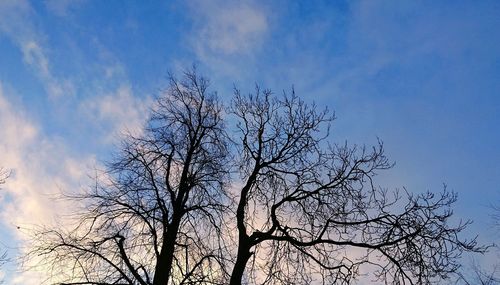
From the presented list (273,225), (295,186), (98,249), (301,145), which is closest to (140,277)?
(98,249)

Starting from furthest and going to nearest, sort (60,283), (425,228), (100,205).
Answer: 1. (100,205)
2. (60,283)
3. (425,228)

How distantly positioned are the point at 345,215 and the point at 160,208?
4543mm

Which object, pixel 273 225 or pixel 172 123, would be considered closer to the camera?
pixel 273 225

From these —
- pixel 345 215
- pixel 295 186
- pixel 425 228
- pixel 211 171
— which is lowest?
pixel 425 228

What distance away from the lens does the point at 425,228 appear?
9.84 metres

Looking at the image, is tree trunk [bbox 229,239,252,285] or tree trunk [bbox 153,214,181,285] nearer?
tree trunk [bbox 229,239,252,285]

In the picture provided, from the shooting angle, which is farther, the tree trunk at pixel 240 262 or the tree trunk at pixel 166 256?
the tree trunk at pixel 166 256

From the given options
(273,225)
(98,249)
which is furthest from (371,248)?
(98,249)

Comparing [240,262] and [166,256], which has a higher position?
[166,256]

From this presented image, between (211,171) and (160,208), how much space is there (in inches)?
68.8

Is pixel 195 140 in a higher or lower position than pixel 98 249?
higher

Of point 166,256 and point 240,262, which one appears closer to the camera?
point 240,262

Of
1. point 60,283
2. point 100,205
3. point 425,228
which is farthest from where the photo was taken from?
point 100,205

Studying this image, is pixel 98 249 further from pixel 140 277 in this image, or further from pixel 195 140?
pixel 195 140
